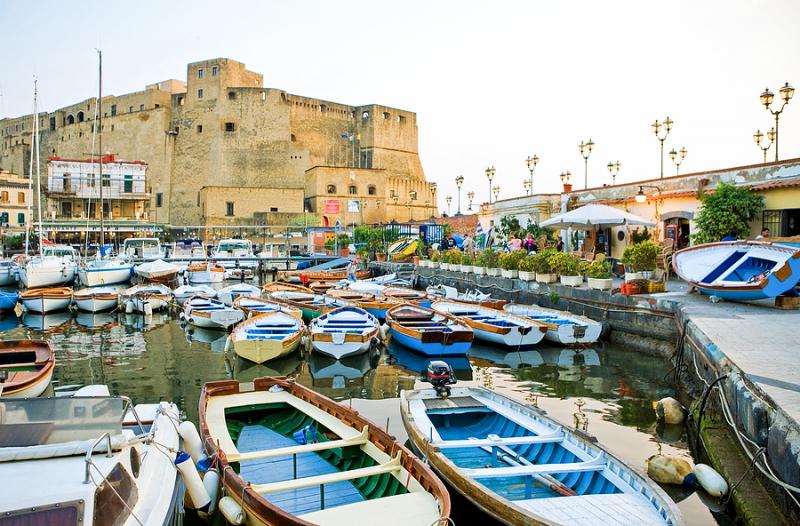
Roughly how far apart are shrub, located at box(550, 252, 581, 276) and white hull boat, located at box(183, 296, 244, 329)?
28.6ft

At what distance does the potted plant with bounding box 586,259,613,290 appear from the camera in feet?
48.7

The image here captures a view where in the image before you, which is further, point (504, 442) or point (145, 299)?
point (145, 299)

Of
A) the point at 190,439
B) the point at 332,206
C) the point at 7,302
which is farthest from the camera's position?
the point at 332,206

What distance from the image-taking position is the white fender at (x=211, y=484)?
5.27 meters

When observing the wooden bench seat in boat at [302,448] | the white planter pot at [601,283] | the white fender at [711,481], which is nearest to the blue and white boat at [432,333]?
the white planter pot at [601,283]

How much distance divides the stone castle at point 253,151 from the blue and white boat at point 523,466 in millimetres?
42041

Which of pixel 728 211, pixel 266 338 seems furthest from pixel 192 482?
pixel 728 211

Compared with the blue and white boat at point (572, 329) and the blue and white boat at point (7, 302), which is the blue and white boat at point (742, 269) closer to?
the blue and white boat at point (572, 329)

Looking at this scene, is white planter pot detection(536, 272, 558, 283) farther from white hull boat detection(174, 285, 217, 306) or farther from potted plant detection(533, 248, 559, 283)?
white hull boat detection(174, 285, 217, 306)

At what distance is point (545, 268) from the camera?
55.7ft

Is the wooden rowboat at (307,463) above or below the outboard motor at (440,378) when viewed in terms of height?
below

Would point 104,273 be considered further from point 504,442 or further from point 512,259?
point 504,442

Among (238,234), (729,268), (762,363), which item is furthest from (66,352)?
(238,234)

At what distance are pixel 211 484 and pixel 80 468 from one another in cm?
157
